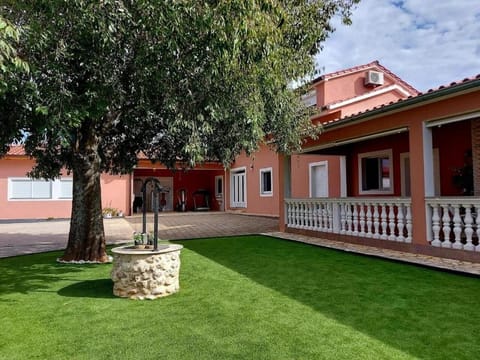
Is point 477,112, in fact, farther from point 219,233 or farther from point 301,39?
point 219,233

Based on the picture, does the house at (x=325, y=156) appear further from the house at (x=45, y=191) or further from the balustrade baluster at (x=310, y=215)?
the house at (x=45, y=191)

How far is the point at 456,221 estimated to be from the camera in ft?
23.3

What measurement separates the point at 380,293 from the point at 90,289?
4.51 metres

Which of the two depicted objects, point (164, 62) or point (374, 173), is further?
point (374, 173)

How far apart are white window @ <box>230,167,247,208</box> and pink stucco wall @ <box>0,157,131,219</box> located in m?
6.82

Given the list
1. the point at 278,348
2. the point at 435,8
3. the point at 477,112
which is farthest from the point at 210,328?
the point at 435,8

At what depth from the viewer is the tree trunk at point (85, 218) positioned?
814 cm

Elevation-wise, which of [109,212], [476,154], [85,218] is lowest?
[109,212]

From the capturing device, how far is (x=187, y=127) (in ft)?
17.7

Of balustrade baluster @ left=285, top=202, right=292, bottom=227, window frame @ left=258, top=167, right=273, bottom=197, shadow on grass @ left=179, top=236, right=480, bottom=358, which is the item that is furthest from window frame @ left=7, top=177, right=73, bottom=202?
shadow on grass @ left=179, top=236, right=480, bottom=358

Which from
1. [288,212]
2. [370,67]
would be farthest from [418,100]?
[370,67]

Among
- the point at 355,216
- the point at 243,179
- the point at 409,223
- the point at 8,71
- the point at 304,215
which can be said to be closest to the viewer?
the point at 8,71

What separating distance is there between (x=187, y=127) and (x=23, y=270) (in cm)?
499

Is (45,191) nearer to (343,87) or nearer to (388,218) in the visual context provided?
(343,87)
